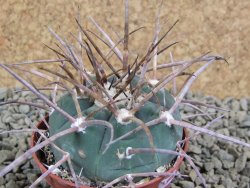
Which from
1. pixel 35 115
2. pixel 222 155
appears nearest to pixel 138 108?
pixel 222 155

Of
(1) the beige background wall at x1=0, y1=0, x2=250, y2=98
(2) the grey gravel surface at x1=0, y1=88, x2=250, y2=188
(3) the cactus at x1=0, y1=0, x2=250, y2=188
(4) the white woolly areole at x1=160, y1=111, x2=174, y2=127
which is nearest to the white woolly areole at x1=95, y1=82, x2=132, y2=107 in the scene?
(3) the cactus at x1=0, y1=0, x2=250, y2=188

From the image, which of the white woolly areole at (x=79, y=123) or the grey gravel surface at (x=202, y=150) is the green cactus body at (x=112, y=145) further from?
the grey gravel surface at (x=202, y=150)

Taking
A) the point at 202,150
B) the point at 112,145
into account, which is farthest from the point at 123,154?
the point at 202,150

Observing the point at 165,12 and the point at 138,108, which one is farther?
the point at 165,12

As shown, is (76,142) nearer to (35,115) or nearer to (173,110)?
(173,110)

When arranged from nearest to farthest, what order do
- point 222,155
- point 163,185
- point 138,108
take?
point 138,108, point 163,185, point 222,155

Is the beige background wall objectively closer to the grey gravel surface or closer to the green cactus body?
the grey gravel surface
